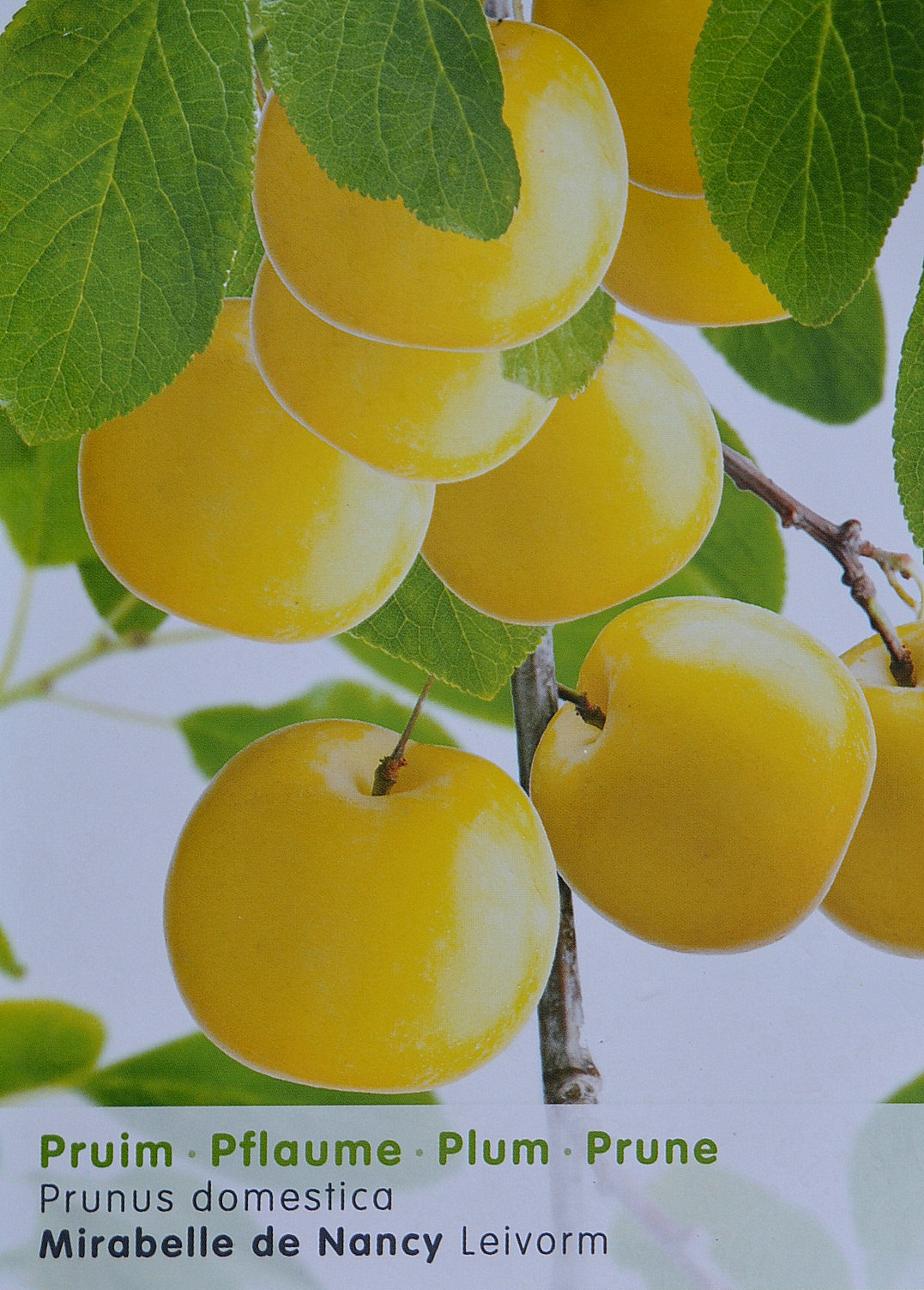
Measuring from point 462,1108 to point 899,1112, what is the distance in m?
0.19

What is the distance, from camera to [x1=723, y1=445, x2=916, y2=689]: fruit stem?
17.6 inches

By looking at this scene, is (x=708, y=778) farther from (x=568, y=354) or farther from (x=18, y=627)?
(x=18, y=627)

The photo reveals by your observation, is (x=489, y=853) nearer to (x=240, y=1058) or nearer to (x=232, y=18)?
(x=240, y=1058)

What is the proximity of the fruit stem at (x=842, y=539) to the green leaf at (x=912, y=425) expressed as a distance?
53 mm

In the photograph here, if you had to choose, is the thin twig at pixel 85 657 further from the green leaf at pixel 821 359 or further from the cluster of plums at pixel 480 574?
the green leaf at pixel 821 359

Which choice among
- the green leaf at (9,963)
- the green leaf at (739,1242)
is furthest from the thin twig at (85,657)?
the green leaf at (739,1242)

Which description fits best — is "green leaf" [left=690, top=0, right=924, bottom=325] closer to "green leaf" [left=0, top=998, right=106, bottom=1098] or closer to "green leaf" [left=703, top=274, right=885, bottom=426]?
"green leaf" [left=703, top=274, right=885, bottom=426]

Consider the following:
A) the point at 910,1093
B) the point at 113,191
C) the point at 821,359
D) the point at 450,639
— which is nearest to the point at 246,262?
the point at 113,191

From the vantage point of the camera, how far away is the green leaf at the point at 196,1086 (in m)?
0.46

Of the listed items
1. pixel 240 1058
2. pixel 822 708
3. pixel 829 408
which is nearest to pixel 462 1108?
pixel 240 1058

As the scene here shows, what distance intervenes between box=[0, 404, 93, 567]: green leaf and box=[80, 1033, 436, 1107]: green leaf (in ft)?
0.71

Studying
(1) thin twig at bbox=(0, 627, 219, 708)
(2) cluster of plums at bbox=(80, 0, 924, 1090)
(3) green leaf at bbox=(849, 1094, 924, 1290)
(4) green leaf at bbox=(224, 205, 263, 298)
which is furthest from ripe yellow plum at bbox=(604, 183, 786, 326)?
(3) green leaf at bbox=(849, 1094, 924, 1290)

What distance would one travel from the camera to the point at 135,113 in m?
0.29

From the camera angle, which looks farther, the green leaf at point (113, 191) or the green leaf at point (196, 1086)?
the green leaf at point (196, 1086)
